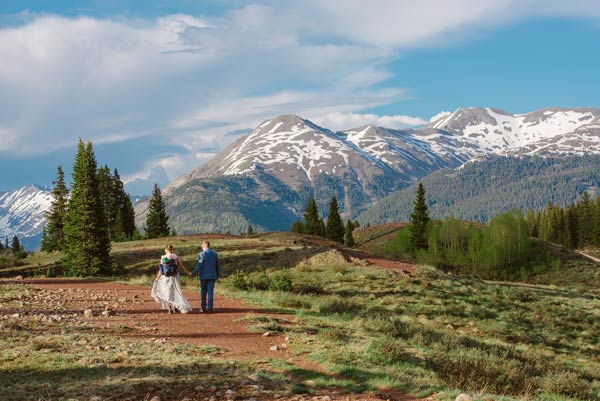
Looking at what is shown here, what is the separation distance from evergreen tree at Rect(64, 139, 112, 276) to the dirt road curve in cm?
2170

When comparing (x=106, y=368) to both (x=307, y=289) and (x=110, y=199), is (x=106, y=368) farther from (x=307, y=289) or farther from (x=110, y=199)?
(x=110, y=199)

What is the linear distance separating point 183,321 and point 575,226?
424 feet

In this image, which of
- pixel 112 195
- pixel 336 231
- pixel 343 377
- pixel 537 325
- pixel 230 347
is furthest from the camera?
pixel 336 231

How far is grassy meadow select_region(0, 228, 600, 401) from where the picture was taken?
10.7 m

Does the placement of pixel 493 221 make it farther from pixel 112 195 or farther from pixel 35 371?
pixel 35 371

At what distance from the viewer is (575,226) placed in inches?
4921

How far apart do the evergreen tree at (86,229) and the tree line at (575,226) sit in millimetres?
102918

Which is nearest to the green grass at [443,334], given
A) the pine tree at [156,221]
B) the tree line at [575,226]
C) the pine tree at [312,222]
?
the pine tree at [156,221]

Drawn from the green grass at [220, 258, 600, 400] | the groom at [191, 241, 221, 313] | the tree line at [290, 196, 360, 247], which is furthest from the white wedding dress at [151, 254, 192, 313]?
the tree line at [290, 196, 360, 247]

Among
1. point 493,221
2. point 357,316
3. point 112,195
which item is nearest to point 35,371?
point 357,316

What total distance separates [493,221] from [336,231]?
35.2 meters

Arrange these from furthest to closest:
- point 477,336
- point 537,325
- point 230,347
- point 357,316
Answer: point 537,325, point 477,336, point 357,316, point 230,347

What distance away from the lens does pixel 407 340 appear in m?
16.5

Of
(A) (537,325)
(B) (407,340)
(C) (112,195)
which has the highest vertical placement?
(C) (112,195)
